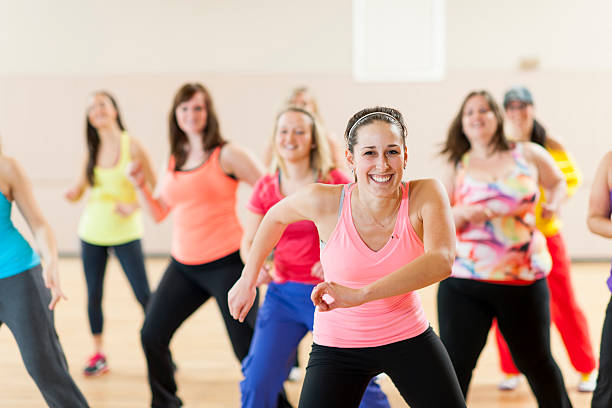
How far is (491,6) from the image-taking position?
7.16 meters

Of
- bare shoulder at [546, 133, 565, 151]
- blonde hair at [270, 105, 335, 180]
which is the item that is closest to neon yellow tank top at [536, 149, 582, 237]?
bare shoulder at [546, 133, 565, 151]

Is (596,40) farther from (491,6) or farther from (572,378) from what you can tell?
(572,378)

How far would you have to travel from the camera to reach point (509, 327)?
2.47 metres

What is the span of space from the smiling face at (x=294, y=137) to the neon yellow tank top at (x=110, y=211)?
1467 mm

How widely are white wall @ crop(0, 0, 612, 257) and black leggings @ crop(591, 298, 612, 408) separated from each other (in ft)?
16.6

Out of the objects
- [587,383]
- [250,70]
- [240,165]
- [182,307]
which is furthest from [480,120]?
[250,70]

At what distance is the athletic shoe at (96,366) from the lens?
146 inches

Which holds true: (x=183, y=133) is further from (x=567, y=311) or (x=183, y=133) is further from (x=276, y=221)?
(x=567, y=311)

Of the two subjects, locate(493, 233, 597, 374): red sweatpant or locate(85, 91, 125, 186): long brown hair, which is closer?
locate(493, 233, 597, 374): red sweatpant

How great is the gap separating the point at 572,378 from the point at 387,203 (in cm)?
234

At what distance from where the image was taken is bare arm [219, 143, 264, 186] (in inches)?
115

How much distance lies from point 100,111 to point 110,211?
0.61 metres

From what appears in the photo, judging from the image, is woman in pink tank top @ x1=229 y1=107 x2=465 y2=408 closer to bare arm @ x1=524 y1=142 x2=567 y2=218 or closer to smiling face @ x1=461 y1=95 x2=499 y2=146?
smiling face @ x1=461 y1=95 x2=499 y2=146

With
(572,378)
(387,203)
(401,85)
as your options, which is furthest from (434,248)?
(401,85)
